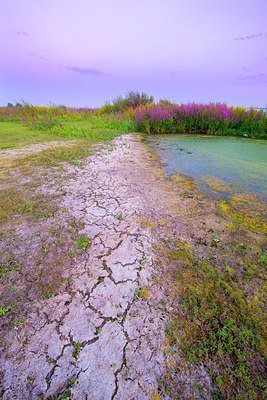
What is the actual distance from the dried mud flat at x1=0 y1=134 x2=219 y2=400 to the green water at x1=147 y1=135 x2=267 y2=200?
1.60 m

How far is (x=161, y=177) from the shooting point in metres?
3.85

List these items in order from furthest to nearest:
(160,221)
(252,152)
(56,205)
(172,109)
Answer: (172,109), (252,152), (56,205), (160,221)

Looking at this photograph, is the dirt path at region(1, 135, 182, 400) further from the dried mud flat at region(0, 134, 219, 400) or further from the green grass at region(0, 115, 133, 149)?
the green grass at region(0, 115, 133, 149)

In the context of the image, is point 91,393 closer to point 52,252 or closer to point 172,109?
point 52,252

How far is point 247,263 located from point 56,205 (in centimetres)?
229

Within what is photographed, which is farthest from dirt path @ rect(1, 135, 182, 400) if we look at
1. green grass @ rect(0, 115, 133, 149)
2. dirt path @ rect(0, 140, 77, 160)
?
green grass @ rect(0, 115, 133, 149)

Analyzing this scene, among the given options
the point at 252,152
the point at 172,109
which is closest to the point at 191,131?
the point at 172,109

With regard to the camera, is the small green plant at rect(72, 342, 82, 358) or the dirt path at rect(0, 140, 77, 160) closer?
the small green plant at rect(72, 342, 82, 358)

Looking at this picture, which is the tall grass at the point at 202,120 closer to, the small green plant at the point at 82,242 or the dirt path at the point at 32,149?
the dirt path at the point at 32,149

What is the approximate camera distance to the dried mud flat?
1.10m

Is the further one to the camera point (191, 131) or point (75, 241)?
point (191, 131)

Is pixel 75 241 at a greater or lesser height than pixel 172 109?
lesser

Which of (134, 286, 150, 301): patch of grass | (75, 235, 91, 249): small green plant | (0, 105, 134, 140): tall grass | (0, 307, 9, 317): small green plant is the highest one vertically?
(0, 105, 134, 140): tall grass

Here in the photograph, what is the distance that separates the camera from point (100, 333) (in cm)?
132
